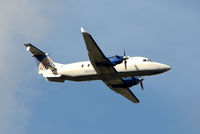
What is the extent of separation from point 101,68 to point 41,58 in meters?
8.43

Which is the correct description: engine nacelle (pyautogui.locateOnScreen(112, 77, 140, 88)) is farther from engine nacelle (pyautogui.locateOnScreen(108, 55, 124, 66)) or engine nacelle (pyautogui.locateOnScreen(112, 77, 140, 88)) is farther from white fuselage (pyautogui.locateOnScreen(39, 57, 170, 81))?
engine nacelle (pyautogui.locateOnScreen(108, 55, 124, 66))

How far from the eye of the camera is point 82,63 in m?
42.3

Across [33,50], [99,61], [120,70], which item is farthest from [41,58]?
[120,70]

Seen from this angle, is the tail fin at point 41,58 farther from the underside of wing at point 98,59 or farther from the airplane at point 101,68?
the underside of wing at point 98,59

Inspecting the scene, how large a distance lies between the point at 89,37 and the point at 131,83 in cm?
985

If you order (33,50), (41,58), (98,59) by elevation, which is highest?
(33,50)

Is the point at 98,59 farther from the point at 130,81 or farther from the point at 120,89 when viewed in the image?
the point at 120,89

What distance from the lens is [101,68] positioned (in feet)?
133

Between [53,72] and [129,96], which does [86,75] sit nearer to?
[53,72]

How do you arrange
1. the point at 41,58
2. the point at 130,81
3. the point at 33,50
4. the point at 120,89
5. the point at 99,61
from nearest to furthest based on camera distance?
1. the point at 99,61
2. the point at 33,50
3. the point at 130,81
4. the point at 41,58
5. the point at 120,89

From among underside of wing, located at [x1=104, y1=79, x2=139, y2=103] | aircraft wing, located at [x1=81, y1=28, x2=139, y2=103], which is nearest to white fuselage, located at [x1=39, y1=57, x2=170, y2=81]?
aircraft wing, located at [x1=81, y1=28, x2=139, y2=103]

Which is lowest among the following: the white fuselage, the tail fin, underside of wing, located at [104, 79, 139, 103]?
underside of wing, located at [104, 79, 139, 103]

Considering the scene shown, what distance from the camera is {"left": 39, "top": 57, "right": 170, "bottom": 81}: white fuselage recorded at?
40.7 meters

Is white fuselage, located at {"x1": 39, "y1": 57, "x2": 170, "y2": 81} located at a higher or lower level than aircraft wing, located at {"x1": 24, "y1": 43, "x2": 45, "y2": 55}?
lower
